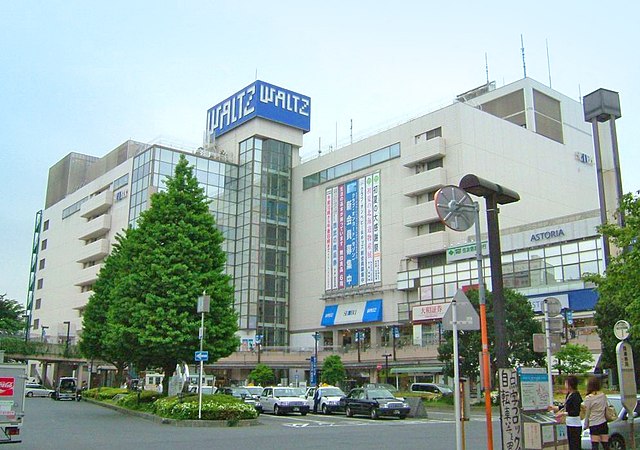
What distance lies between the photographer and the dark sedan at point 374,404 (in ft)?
100

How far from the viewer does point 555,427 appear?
11.6m

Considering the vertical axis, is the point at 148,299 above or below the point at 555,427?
above

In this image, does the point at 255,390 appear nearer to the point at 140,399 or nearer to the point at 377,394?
the point at 140,399

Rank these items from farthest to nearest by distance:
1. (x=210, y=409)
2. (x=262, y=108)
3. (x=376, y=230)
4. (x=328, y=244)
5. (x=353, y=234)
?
(x=262, y=108)
(x=328, y=244)
(x=353, y=234)
(x=376, y=230)
(x=210, y=409)

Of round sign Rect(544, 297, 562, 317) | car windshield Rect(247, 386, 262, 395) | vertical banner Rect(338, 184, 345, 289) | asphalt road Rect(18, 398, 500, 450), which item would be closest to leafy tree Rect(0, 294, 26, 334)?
vertical banner Rect(338, 184, 345, 289)

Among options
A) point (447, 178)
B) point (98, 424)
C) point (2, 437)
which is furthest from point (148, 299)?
point (447, 178)

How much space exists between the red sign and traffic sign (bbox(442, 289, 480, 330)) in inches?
398

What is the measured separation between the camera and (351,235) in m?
68.4

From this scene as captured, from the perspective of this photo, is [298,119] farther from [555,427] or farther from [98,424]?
[555,427]

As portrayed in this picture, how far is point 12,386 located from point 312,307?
58294 mm

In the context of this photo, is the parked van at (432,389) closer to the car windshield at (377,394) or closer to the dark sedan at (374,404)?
the dark sedan at (374,404)

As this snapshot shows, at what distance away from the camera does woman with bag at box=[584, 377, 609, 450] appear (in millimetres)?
11172

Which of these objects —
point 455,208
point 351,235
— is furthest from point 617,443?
point 351,235

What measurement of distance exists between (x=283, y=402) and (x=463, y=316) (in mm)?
24315
